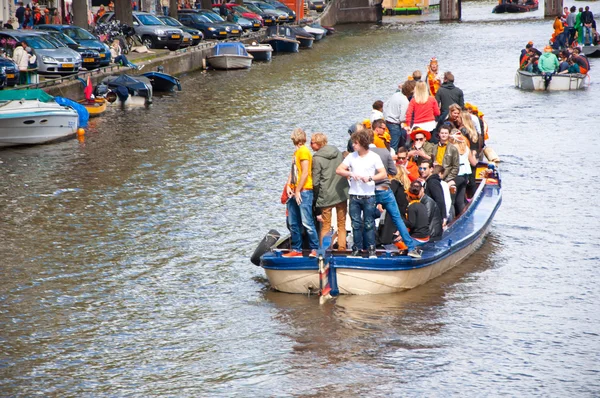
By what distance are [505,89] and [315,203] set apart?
22504mm

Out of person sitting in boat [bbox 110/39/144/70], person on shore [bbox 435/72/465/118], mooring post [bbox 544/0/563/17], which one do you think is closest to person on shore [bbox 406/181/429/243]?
person on shore [bbox 435/72/465/118]

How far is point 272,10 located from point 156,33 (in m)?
21.1

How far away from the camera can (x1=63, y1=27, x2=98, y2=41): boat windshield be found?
3425cm

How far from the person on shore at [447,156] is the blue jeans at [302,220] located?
239 centimetres

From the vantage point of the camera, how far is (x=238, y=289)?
1349cm

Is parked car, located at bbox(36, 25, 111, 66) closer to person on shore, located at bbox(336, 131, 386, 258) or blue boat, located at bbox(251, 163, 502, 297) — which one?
blue boat, located at bbox(251, 163, 502, 297)

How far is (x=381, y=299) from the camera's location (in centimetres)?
1253

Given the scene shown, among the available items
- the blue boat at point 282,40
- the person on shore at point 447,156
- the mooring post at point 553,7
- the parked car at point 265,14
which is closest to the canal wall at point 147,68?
the blue boat at point 282,40

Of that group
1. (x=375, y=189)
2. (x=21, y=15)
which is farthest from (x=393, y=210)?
(x=21, y=15)

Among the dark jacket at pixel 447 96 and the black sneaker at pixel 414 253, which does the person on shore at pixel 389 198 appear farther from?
the dark jacket at pixel 447 96

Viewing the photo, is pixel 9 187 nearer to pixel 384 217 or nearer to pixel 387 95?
pixel 384 217

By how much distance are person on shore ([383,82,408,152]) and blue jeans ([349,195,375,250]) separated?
5.03 metres

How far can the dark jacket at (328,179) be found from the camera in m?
12.4

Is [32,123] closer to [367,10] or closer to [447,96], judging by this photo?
[447,96]
